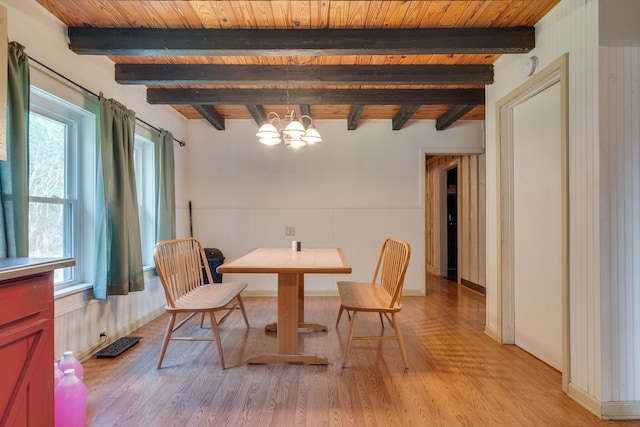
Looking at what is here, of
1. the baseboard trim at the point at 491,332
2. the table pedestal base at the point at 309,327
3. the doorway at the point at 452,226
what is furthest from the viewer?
the doorway at the point at 452,226

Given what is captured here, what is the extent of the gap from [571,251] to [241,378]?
220cm

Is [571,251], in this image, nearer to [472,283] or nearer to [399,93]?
[399,93]

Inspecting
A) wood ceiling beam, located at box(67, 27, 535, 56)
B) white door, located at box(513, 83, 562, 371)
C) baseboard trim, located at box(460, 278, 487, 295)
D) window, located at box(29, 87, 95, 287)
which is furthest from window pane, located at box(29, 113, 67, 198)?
baseboard trim, located at box(460, 278, 487, 295)

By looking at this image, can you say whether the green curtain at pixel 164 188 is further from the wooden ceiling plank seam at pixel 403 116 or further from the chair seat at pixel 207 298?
the wooden ceiling plank seam at pixel 403 116

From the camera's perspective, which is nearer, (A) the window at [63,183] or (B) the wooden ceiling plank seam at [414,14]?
(B) the wooden ceiling plank seam at [414,14]

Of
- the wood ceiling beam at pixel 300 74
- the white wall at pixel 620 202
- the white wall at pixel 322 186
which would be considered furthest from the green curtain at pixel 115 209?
the white wall at pixel 620 202

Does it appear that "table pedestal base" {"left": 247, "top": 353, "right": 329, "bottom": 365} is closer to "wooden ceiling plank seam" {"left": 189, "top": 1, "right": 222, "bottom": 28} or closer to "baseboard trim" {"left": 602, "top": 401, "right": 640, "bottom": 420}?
"baseboard trim" {"left": 602, "top": 401, "right": 640, "bottom": 420}

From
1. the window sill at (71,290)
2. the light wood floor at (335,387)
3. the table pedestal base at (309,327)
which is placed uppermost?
the window sill at (71,290)

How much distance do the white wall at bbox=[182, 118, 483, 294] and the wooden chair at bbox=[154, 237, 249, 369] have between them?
4.91ft

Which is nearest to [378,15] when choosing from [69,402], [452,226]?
[69,402]

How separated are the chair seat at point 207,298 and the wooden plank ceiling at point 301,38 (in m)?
1.80

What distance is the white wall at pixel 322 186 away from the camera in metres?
4.30

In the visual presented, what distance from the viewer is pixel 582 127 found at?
1.80 metres

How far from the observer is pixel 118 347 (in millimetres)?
2500
